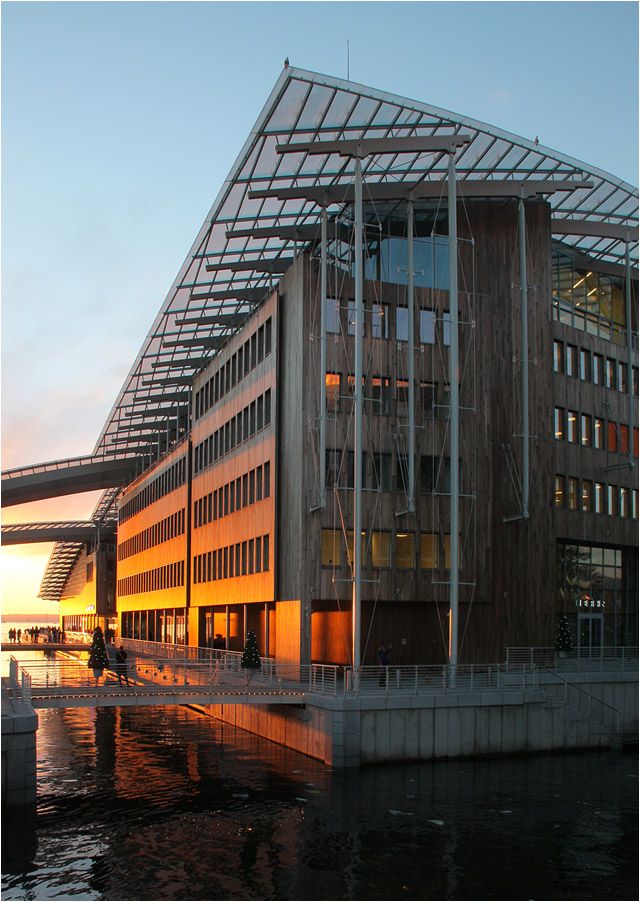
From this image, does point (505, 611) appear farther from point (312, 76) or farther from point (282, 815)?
point (312, 76)

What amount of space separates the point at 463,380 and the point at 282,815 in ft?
78.0

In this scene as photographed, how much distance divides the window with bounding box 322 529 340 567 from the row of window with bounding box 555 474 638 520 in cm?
1251

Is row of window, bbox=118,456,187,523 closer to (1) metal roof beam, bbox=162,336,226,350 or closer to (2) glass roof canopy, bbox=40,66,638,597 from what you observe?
(1) metal roof beam, bbox=162,336,226,350

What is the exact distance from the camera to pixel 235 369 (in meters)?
53.5

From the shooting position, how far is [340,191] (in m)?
39.4

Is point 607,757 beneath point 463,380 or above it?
beneath

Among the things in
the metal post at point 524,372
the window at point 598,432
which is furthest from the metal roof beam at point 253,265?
the window at point 598,432

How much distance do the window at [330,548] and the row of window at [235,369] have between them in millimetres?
10976

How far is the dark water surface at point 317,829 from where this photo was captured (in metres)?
18.3

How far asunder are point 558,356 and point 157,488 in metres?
42.8

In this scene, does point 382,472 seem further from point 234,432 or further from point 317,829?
point 317,829

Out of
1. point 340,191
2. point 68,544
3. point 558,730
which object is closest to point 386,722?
point 558,730

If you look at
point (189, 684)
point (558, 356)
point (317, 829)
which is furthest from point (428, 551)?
point (317, 829)

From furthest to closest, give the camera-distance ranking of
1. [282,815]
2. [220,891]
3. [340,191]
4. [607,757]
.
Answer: [340,191]
[607,757]
[282,815]
[220,891]
